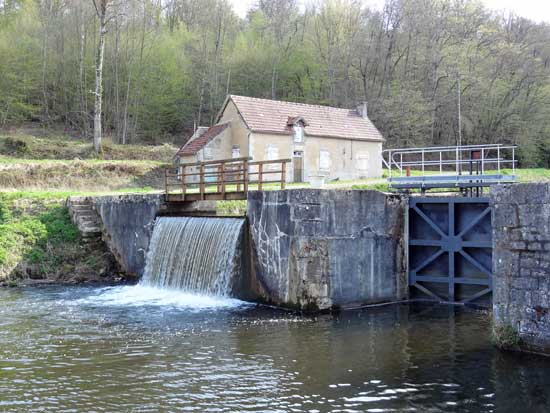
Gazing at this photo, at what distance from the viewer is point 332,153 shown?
3125 cm

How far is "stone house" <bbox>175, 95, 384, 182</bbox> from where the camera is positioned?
29.3m

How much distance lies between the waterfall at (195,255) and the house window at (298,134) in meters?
12.7

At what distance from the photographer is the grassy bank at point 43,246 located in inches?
745

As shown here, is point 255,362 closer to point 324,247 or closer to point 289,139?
point 324,247

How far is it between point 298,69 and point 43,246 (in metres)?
31.5

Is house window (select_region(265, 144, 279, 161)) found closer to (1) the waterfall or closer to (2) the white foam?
(1) the waterfall

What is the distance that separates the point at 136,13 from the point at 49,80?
7813 mm

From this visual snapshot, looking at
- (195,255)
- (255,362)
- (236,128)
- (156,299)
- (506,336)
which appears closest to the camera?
(255,362)

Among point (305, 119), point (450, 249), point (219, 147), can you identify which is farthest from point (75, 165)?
point (450, 249)

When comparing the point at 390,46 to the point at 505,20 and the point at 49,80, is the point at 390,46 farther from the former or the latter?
the point at 49,80

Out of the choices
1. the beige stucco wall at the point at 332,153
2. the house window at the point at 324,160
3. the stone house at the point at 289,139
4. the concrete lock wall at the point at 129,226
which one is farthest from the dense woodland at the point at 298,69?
the concrete lock wall at the point at 129,226

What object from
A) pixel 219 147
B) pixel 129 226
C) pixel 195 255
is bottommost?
pixel 195 255

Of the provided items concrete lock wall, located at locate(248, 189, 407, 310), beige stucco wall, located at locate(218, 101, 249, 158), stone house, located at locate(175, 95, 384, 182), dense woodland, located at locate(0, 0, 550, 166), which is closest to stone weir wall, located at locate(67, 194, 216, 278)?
concrete lock wall, located at locate(248, 189, 407, 310)

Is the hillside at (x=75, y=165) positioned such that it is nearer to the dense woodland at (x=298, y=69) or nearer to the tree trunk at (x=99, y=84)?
the tree trunk at (x=99, y=84)
